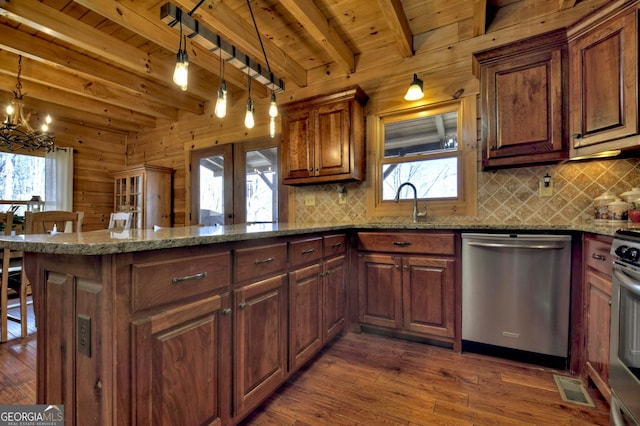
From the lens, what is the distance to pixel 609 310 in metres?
1.44

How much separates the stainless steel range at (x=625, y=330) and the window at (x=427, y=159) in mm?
1318

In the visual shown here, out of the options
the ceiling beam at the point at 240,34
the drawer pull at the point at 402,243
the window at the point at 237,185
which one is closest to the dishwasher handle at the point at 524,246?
the drawer pull at the point at 402,243

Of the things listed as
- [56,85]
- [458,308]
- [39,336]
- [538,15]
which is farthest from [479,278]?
[56,85]

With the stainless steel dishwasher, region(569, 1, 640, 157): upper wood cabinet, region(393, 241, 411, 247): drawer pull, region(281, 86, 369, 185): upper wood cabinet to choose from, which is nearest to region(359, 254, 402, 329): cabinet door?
region(393, 241, 411, 247): drawer pull

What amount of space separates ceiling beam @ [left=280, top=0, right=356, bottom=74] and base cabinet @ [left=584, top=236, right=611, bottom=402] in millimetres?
2423

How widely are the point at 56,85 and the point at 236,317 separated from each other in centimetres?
394

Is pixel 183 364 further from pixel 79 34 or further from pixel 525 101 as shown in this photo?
pixel 79 34

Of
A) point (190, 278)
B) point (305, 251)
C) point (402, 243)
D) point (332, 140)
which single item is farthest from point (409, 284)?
point (190, 278)

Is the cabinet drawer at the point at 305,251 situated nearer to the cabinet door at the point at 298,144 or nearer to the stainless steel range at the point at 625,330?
the cabinet door at the point at 298,144

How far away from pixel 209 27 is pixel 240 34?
0.32m

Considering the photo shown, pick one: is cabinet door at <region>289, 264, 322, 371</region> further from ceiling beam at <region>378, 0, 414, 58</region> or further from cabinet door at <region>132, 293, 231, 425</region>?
ceiling beam at <region>378, 0, 414, 58</region>

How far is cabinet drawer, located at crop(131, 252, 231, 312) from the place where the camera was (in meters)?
0.94

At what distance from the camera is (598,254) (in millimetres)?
1572

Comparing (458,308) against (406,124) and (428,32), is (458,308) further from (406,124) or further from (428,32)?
(428,32)
